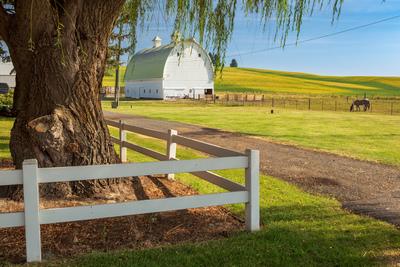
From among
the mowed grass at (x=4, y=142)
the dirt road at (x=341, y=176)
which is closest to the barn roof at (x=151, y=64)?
the mowed grass at (x=4, y=142)

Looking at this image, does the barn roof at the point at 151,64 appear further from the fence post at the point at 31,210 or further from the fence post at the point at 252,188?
the fence post at the point at 31,210

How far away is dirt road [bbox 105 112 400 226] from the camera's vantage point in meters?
7.55

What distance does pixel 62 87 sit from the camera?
6.34 metres

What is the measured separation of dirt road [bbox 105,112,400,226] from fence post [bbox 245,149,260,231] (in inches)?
86.2

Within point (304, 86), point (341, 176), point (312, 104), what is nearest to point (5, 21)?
point (341, 176)

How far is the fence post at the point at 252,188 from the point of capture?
18.0 feet

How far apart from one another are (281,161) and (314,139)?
620cm

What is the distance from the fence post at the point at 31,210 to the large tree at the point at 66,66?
1.77 metres

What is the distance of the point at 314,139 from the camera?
60.1 feet

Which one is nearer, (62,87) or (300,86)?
(62,87)

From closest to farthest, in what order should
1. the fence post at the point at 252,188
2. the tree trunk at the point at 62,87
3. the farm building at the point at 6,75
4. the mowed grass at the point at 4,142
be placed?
the fence post at the point at 252,188 → the tree trunk at the point at 62,87 → the mowed grass at the point at 4,142 → the farm building at the point at 6,75

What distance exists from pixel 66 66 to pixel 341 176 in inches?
261

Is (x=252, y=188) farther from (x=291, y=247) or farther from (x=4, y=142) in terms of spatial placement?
(x=4, y=142)

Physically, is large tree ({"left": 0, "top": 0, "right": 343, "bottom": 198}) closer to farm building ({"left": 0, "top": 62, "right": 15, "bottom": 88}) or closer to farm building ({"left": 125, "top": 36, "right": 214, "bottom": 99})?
farm building ({"left": 0, "top": 62, "right": 15, "bottom": 88})
